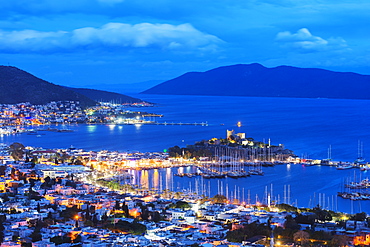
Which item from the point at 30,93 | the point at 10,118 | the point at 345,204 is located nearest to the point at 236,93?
the point at 30,93

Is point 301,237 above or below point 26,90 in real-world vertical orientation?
below

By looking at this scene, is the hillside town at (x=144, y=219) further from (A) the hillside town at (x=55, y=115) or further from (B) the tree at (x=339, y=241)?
(A) the hillside town at (x=55, y=115)

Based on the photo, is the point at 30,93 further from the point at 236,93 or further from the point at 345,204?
the point at 236,93

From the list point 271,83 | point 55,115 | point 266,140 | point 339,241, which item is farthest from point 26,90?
point 271,83

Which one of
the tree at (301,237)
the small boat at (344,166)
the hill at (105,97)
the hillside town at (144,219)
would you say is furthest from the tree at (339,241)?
the hill at (105,97)

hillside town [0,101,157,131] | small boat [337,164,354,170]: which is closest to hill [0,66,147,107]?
hillside town [0,101,157,131]

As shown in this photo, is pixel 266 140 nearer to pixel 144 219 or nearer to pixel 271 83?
pixel 144 219

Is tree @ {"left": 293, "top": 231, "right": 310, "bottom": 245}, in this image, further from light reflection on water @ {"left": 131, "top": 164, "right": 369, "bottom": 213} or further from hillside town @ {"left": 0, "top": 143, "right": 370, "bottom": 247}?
light reflection on water @ {"left": 131, "top": 164, "right": 369, "bottom": 213}
